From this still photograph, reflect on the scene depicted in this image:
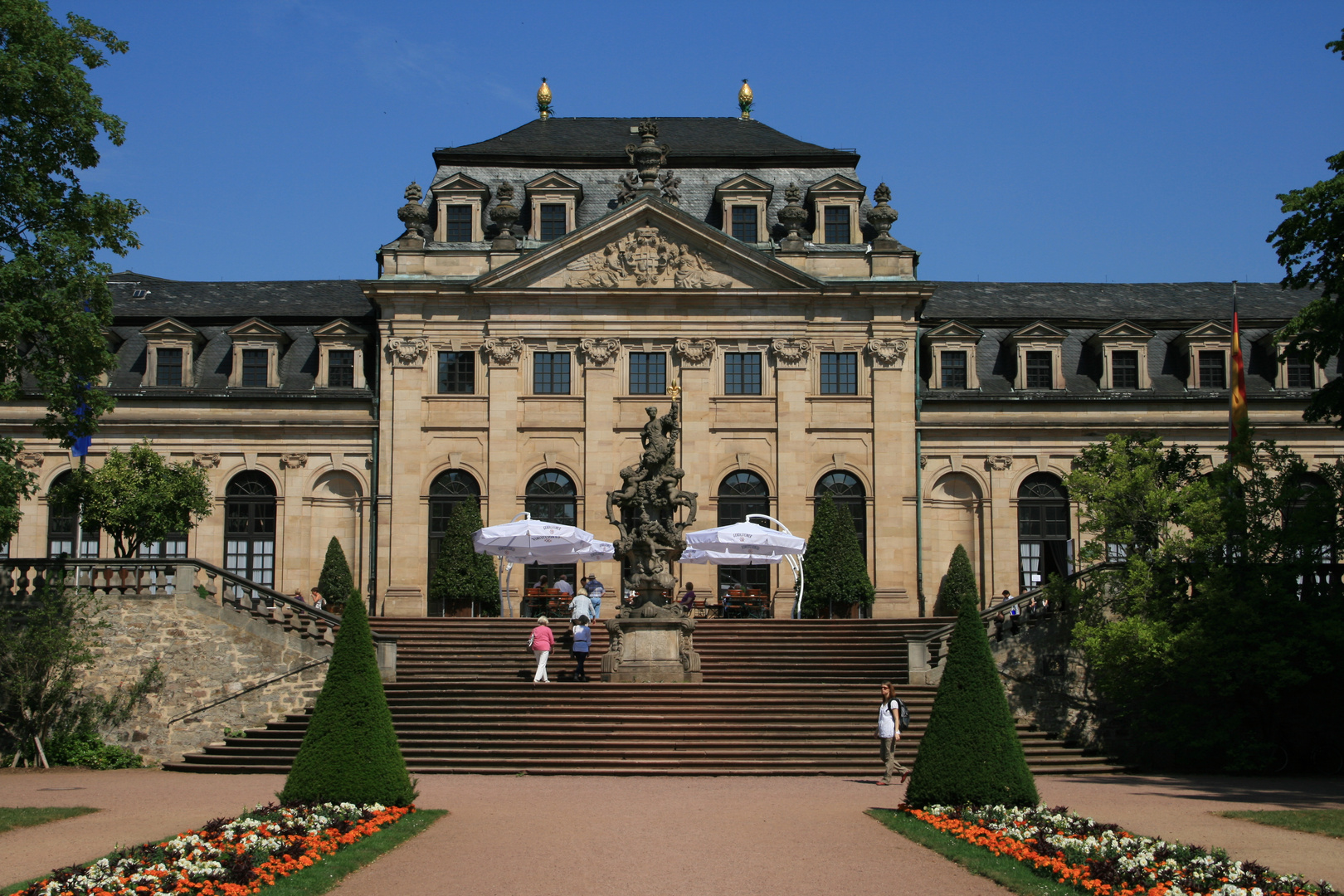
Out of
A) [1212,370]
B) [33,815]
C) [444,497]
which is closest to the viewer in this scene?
[33,815]

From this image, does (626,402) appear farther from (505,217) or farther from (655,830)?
(655,830)

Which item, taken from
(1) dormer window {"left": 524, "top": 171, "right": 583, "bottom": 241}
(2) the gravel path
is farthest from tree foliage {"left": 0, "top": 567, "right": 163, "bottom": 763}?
(1) dormer window {"left": 524, "top": 171, "right": 583, "bottom": 241}

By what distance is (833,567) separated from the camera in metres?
40.7

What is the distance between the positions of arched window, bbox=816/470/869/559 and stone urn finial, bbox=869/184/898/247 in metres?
7.59

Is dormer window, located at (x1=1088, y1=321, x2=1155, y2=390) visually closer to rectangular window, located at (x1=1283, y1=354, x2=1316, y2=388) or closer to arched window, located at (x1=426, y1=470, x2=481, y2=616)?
rectangular window, located at (x1=1283, y1=354, x2=1316, y2=388)

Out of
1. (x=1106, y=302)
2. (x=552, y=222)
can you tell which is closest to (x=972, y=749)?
(x=552, y=222)

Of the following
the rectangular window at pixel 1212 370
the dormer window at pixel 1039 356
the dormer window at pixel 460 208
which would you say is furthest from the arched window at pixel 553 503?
the rectangular window at pixel 1212 370

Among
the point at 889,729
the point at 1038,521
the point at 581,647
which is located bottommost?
the point at 889,729

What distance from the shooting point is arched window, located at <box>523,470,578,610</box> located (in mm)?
43844

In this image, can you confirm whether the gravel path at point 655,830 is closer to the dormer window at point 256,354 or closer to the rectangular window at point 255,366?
the dormer window at point 256,354

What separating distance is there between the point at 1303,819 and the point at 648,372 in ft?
91.5

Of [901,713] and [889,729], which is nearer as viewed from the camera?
[889,729]

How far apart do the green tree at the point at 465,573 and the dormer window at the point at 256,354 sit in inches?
346

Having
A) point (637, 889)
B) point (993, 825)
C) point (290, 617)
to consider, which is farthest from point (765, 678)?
point (637, 889)
